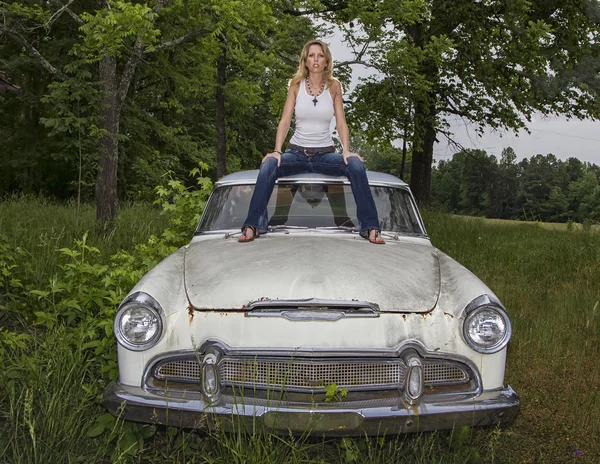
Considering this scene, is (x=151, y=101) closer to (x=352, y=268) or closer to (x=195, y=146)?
(x=195, y=146)

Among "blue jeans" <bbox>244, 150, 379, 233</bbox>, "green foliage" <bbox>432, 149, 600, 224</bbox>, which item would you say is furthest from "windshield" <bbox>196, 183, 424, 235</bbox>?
"green foliage" <bbox>432, 149, 600, 224</bbox>

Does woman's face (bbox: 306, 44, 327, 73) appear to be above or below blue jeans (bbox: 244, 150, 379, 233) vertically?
above

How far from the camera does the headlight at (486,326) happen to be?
293 cm

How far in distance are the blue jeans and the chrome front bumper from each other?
61.0 inches

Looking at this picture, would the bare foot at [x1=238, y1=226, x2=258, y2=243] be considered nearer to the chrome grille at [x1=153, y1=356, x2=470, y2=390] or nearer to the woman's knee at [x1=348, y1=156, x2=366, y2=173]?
the woman's knee at [x1=348, y1=156, x2=366, y2=173]

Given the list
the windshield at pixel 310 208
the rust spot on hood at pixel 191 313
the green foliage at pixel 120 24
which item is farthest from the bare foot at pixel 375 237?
the green foliage at pixel 120 24

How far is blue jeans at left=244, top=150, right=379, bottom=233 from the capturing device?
4.13 meters

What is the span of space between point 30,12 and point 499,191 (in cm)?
→ 9664

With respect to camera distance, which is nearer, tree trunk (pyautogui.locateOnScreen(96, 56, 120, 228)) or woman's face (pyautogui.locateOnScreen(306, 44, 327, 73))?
woman's face (pyautogui.locateOnScreen(306, 44, 327, 73))

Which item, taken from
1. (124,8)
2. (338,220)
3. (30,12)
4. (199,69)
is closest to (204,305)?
(338,220)

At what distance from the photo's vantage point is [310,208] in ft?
14.4

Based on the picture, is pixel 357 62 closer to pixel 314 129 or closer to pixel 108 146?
pixel 108 146

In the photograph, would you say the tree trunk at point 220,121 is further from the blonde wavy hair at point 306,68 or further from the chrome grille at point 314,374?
the chrome grille at point 314,374

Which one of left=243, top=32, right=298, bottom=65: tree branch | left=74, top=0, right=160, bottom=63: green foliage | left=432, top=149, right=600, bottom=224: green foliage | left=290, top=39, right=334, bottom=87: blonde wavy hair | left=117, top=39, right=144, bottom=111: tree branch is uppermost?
left=243, top=32, right=298, bottom=65: tree branch
